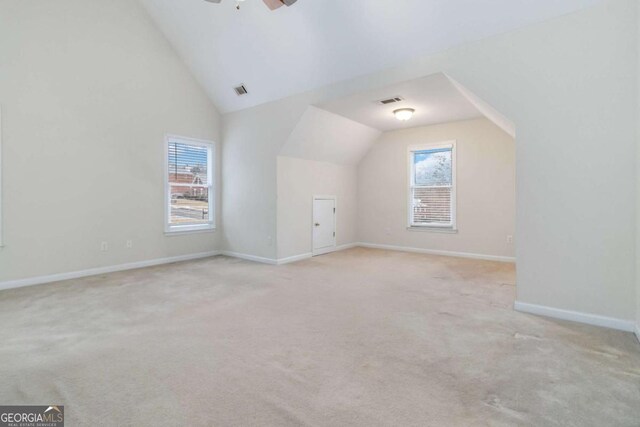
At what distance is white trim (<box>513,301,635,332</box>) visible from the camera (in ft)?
8.89

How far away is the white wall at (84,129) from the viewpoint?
3.97 m

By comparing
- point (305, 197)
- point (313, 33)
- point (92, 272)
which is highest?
point (313, 33)

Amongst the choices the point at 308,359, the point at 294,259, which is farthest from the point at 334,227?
the point at 308,359

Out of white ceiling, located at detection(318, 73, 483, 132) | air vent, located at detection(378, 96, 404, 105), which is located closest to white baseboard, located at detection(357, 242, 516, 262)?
white ceiling, located at detection(318, 73, 483, 132)

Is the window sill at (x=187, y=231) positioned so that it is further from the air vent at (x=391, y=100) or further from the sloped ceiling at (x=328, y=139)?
the air vent at (x=391, y=100)

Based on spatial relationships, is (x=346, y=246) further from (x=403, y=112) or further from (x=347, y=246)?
(x=403, y=112)

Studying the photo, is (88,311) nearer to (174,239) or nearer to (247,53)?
(174,239)

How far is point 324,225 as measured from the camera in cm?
652

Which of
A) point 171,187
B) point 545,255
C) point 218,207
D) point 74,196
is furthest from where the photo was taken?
point 218,207

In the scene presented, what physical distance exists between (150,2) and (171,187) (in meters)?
2.94

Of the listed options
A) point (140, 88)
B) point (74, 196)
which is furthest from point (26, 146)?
point (140, 88)

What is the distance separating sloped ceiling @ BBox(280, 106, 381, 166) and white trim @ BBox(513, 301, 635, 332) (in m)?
3.92

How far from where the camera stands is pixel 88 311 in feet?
10.5

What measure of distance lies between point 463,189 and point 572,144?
10.5ft
